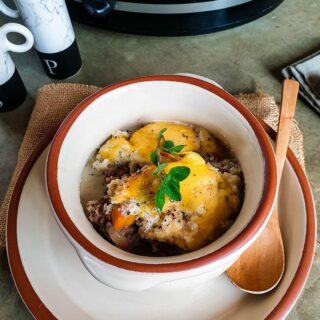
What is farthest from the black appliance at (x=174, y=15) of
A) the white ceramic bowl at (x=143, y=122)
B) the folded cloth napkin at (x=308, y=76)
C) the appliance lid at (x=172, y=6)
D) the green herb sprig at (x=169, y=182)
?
the green herb sprig at (x=169, y=182)

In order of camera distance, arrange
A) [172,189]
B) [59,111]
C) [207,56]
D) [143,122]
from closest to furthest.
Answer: [172,189] → [143,122] → [59,111] → [207,56]

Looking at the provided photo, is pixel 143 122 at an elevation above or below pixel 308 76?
above

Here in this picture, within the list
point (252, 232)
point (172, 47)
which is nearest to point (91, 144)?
point (252, 232)

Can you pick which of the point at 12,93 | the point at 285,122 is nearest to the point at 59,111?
the point at 12,93

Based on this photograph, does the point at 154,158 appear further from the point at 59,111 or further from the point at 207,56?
the point at 207,56

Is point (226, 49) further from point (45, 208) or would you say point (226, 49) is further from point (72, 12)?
point (45, 208)

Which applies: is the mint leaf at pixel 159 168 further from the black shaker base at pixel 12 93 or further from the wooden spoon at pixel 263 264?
the black shaker base at pixel 12 93

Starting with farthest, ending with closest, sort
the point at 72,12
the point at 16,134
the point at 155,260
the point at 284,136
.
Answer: the point at 72,12, the point at 16,134, the point at 284,136, the point at 155,260
